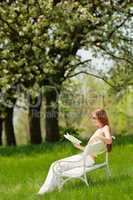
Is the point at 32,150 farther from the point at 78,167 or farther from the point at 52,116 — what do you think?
the point at 78,167

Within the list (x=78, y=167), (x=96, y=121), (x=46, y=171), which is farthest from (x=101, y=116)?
(x=46, y=171)

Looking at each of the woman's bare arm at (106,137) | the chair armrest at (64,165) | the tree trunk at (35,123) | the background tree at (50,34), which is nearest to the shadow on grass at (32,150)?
the background tree at (50,34)

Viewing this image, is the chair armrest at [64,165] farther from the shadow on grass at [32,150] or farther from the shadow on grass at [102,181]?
the shadow on grass at [32,150]

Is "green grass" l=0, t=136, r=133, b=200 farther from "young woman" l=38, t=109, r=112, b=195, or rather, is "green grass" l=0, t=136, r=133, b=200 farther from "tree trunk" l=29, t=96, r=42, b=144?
"tree trunk" l=29, t=96, r=42, b=144

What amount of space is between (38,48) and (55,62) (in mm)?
2245

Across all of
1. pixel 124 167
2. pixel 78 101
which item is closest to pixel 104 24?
pixel 78 101

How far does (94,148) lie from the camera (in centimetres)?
1295

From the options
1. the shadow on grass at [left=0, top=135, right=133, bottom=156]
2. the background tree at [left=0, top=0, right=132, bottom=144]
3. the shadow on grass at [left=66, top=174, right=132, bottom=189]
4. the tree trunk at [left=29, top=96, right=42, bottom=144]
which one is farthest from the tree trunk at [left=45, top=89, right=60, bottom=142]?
the shadow on grass at [left=66, top=174, right=132, bottom=189]

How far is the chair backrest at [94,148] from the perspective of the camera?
1282 centimetres

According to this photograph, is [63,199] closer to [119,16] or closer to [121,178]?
[121,178]

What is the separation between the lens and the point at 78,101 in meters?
38.6

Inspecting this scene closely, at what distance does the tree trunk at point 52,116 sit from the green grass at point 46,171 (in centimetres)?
656

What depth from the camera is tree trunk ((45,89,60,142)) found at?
106 ft

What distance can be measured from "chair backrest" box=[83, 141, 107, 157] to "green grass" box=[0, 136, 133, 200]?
2.22 ft
